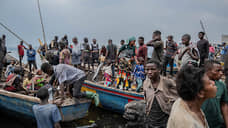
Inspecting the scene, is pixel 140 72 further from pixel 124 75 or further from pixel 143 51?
pixel 124 75

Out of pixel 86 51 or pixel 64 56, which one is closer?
pixel 64 56

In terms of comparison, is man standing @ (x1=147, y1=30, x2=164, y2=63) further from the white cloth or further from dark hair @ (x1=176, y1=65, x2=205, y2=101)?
dark hair @ (x1=176, y1=65, x2=205, y2=101)

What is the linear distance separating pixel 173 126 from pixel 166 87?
1.27m

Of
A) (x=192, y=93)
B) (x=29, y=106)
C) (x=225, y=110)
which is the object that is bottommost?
(x=29, y=106)

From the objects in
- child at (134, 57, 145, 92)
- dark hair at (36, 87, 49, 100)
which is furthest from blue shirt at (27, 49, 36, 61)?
dark hair at (36, 87, 49, 100)

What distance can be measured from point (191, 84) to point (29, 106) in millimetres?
5467

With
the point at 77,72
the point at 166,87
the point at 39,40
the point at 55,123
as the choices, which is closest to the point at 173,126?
the point at 166,87

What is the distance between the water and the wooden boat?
284mm

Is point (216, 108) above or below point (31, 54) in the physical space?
below

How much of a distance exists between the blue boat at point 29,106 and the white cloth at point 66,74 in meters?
0.93

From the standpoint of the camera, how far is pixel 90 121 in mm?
6289

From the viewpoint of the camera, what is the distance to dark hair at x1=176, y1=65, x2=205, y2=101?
1400 millimetres

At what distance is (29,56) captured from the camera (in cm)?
1116

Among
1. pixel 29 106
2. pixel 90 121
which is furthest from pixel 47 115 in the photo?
pixel 90 121
